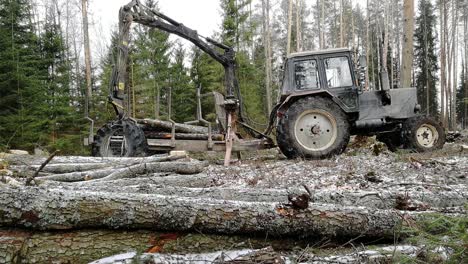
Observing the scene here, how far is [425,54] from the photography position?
29125 millimetres

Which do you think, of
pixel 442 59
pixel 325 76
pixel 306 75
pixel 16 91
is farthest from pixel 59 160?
pixel 442 59

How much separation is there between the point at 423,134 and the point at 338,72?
2152 millimetres

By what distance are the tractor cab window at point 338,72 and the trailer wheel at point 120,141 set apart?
3911mm

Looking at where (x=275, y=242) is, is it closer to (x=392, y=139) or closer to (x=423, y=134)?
(x=423, y=134)

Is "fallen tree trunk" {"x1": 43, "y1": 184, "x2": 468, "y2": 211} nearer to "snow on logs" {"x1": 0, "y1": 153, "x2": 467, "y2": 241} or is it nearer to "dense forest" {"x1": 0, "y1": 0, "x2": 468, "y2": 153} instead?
"snow on logs" {"x1": 0, "y1": 153, "x2": 467, "y2": 241}

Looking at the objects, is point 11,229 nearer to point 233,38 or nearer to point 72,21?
point 233,38

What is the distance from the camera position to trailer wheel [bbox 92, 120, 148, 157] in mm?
7121

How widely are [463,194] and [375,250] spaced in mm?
1687

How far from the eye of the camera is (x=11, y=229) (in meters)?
2.38

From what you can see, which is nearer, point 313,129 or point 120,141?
point 313,129

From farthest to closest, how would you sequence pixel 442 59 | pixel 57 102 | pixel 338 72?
pixel 442 59
pixel 57 102
pixel 338 72

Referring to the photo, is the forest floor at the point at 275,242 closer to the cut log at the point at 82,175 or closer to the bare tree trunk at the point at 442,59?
the cut log at the point at 82,175

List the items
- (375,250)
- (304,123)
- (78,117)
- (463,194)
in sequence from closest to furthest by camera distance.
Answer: (375,250) → (463,194) → (304,123) → (78,117)

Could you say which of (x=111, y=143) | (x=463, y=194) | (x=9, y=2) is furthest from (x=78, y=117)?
(x=463, y=194)
